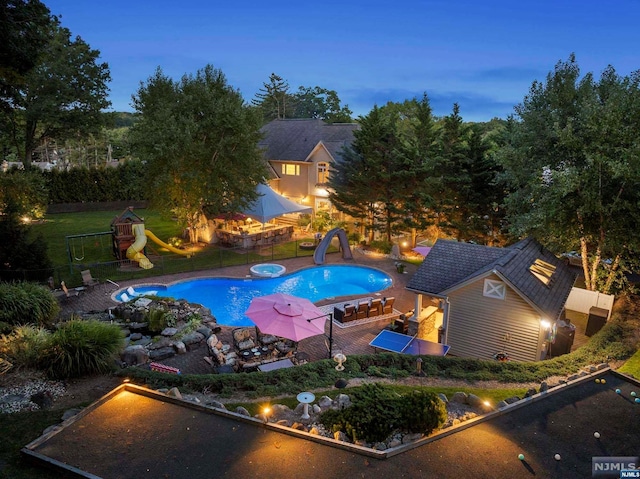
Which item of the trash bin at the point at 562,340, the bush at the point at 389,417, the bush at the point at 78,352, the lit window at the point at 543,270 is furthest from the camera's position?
the lit window at the point at 543,270

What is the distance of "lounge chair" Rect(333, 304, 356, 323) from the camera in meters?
16.0

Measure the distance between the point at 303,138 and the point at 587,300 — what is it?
1040 inches

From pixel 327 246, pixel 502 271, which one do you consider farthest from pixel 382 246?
pixel 502 271

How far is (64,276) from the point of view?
2041 cm

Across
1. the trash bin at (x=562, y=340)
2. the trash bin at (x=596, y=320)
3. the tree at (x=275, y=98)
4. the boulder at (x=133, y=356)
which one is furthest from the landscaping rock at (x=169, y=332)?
the tree at (x=275, y=98)

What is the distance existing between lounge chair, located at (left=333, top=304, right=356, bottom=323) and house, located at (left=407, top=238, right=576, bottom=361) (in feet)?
8.52

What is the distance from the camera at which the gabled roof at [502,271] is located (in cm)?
1356

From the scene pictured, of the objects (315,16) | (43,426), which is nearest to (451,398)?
(43,426)

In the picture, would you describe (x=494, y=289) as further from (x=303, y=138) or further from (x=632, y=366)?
(x=303, y=138)

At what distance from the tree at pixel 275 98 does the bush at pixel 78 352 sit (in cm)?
7245

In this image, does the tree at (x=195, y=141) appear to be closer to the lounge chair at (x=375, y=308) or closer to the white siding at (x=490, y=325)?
the lounge chair at (x=375, y=308)

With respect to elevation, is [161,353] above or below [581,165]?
below

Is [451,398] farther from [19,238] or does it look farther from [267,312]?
[19,238]

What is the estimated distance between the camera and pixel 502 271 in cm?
1353
